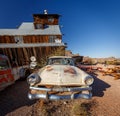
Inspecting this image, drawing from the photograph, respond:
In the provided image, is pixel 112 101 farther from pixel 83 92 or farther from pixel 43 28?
pixel 43 28

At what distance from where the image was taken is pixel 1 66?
6918 millimetres

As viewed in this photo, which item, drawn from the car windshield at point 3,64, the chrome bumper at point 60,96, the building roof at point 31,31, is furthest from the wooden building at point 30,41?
the chrome bumper at point 60,96

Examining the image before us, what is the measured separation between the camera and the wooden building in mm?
24391

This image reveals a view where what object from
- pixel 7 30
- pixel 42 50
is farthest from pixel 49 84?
pixel 7 30

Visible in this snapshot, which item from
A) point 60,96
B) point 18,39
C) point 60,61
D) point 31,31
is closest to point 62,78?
point 60,96

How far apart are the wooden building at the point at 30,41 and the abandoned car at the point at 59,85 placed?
17.9 metres

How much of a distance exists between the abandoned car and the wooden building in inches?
706

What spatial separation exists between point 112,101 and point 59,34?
21.1m

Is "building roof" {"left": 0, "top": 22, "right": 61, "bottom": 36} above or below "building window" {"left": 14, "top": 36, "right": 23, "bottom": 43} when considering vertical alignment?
above

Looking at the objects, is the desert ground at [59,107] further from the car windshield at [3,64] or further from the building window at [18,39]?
the building window at [18,39]

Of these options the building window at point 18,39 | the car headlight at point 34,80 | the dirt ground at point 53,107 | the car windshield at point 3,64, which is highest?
the building window at point 18,39

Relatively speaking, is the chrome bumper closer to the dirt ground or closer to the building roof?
the dirt ground

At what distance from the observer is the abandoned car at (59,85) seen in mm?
4695

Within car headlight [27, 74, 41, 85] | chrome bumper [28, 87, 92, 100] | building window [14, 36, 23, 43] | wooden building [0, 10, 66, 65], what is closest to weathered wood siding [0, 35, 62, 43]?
wooden building [0, 10, 66, 65]
